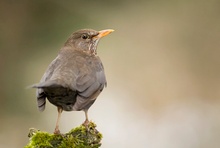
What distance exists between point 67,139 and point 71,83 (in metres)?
1.04

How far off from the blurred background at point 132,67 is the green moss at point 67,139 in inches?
277

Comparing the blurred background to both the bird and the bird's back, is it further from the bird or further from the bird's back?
the bird's back

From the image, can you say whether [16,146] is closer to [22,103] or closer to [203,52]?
[22,103]

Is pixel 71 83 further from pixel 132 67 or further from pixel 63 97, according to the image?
pixel 132 67

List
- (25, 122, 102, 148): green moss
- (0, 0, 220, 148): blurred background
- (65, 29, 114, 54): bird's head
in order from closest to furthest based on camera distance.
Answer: (25, 122, 102, 148): green moss
(65, 29, 114, 54): bird's head
(0, 0, 220, 148): blurred background

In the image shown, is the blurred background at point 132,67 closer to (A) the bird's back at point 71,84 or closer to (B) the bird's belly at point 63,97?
(A) the bird's back at point 71,84

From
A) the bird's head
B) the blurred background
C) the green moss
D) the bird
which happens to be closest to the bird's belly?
the bird

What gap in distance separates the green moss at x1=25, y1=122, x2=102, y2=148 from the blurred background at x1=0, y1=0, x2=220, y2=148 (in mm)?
7027

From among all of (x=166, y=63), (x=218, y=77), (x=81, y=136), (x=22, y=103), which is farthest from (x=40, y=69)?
(x=81, y=136)

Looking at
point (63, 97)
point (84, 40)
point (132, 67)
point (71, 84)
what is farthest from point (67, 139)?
point (132, 67)

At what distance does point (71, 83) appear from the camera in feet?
24.4

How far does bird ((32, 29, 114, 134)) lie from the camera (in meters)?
7.22

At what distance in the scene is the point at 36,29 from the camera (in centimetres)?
1947

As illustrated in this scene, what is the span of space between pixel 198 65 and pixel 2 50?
16.9ft
